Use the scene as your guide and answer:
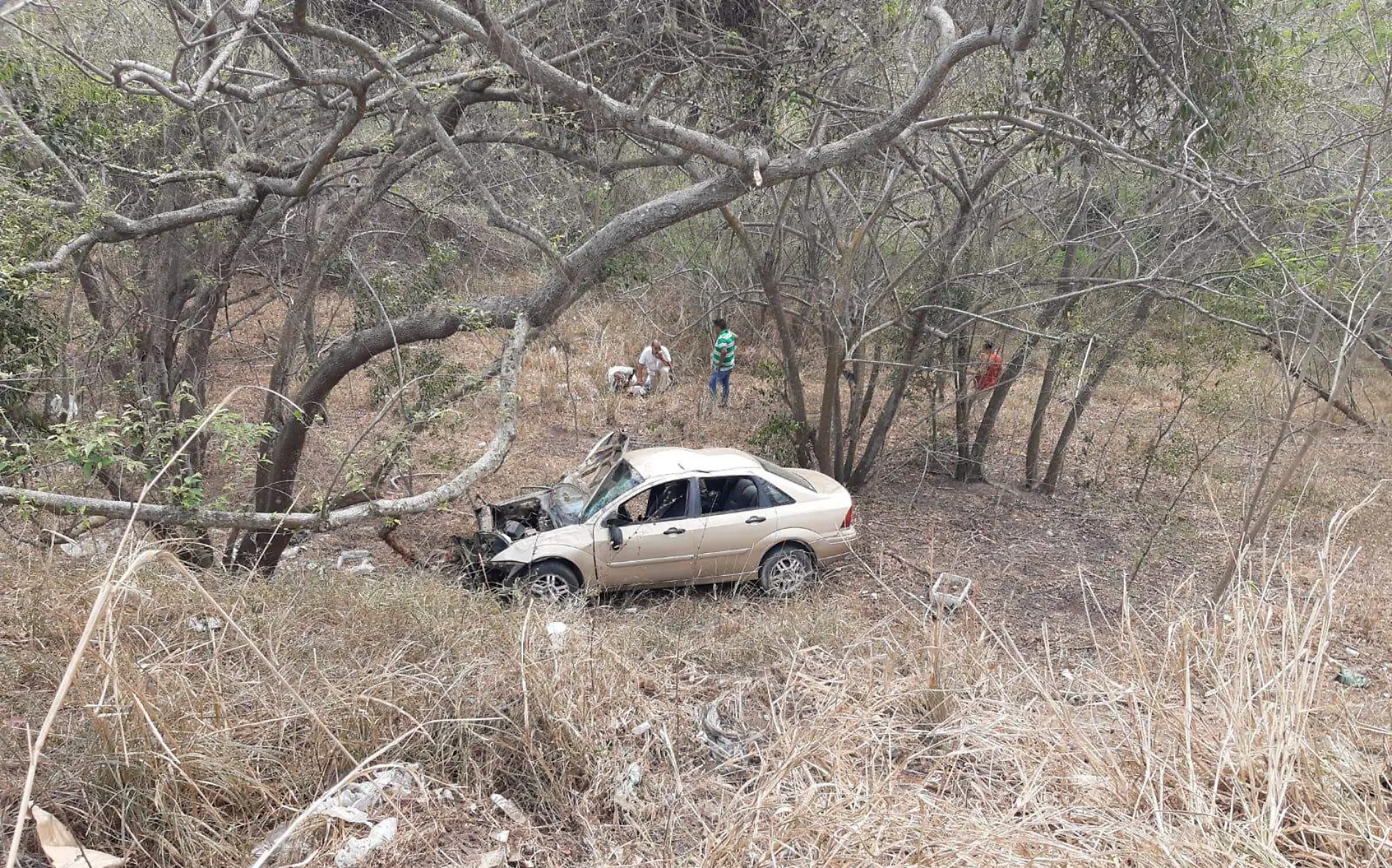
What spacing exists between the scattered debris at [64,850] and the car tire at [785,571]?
217 inches

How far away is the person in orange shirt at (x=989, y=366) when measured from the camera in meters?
9.83

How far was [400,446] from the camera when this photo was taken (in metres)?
4.98

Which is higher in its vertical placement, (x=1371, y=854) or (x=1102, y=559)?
(x=1371, y=854)

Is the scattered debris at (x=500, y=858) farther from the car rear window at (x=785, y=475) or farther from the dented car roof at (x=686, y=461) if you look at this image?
the car rear window at (x=785, y=475)

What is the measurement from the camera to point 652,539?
23.5 ft

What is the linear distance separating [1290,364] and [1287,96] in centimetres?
229

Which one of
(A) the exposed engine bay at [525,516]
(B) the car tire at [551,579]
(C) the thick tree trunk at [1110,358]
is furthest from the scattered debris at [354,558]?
(C) the thick tree trunk at [1110,358]

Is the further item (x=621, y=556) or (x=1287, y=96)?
(x=621, y=556)

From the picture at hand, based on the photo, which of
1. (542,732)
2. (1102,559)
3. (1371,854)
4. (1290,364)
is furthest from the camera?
(1102,559)

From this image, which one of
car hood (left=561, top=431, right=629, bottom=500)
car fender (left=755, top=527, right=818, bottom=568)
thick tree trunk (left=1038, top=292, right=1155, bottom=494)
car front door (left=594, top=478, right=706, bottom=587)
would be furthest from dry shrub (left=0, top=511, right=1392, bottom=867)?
thick tree trunk (left=1038, top=292, right=1155, bottom=494)

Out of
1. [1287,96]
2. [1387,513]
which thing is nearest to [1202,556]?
[1387,513]

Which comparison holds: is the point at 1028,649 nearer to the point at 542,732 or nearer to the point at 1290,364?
the point at 1290,364

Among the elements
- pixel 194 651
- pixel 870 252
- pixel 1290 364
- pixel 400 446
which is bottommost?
pixel 194 651

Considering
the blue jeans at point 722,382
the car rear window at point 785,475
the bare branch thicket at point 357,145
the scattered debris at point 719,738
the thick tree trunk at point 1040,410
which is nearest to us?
the scattered debris at point 719,738
